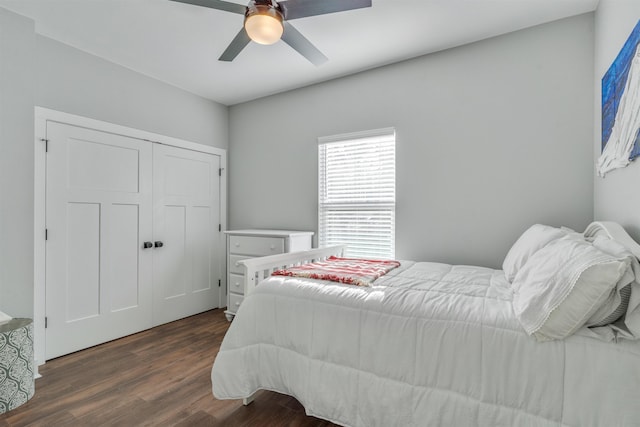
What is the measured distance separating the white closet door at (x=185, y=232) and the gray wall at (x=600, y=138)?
3.55m

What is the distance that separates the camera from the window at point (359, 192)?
288cm

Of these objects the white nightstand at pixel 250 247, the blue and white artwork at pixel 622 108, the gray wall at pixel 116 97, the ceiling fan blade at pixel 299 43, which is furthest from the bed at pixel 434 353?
the gray wall at pixel 116 97

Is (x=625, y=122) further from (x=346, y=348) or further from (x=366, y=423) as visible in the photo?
(x=366, y=423)

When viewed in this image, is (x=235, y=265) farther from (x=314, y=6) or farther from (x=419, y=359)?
(x=314, y=6)

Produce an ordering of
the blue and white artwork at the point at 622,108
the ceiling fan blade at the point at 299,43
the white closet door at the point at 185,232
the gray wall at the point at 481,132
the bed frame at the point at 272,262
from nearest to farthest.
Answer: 1. the blue and white artwork at the point at 622,108
2. the ceiling fan blade at the point at 299,43
3. the bed frame at the point at 272,262
4. the gray wall at the point at 481,132
5. the white closet door at the point at 185,232

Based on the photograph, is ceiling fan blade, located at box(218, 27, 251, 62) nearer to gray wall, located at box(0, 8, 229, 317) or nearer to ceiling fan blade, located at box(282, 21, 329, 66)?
ceiling fan blade, located at box(282, 21, 329, 66)

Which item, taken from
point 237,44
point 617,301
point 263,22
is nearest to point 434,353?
point 617,301

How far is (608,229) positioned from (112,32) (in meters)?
3.38

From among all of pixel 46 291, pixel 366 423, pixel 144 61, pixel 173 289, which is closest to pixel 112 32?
pixel 144 61

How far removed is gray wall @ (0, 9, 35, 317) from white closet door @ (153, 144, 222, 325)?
1000 mm

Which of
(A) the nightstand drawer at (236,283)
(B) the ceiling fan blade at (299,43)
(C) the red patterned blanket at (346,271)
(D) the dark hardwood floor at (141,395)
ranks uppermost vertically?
(B) the ceiling fan blade at (299,43)

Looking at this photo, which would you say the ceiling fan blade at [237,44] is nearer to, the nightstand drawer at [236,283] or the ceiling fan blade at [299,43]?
the ceiling fan blade at [299,43]

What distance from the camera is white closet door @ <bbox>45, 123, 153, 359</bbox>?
2.43m

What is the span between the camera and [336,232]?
10.5 feet
